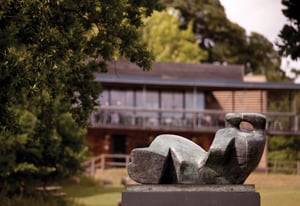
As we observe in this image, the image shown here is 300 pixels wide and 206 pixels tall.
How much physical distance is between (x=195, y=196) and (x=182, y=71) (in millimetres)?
32573

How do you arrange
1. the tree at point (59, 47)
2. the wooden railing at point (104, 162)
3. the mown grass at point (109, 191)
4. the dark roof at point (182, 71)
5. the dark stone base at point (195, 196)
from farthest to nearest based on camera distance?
the dark roof at point (182, 71), the wooden railing at point (104, 162), the mown grass at point (109, 191), the tree at point (59, 47), the dark stone base at point (195, 196)

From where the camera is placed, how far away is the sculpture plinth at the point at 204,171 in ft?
32.0

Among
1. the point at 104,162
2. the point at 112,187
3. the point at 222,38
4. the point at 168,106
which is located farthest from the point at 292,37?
the point at 222,38

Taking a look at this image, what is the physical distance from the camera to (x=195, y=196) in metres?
9.73

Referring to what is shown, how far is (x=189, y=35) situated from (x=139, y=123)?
11.7 meters

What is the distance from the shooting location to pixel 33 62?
1324cm

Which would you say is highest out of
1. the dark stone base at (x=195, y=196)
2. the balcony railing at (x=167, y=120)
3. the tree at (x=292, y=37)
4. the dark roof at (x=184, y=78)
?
the tree at (x=292, y=37)

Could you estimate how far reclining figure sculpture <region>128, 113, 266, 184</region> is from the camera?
32.1 ft

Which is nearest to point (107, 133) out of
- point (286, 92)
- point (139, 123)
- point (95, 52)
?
point (139, 123)

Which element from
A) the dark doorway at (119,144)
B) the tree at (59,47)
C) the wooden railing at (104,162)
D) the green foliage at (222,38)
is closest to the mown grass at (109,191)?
the wooden railing at (104,162)

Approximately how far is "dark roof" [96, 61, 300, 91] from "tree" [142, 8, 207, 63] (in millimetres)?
4118

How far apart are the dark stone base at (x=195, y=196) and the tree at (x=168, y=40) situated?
119 ft

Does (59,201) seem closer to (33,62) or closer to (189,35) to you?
(33,62)

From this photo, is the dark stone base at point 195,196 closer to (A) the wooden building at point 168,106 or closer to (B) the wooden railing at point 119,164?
(B) the wooden railing at point 119,164
